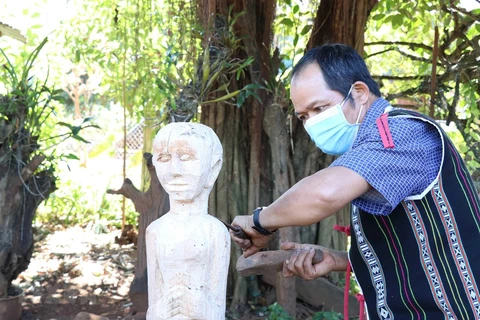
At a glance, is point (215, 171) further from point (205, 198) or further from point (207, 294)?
point (207, 294)

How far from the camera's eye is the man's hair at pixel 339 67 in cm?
220

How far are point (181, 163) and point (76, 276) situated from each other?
3781mm

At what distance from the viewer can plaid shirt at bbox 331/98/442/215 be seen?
77.0 inches

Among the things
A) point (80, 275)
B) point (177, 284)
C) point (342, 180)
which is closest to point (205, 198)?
point (177, 284)

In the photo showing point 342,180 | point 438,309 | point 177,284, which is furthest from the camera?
point 177,284

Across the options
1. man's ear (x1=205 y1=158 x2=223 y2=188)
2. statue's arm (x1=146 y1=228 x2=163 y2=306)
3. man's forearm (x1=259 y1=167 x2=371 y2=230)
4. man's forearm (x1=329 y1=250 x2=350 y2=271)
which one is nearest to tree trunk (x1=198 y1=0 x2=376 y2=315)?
man's ear (x1=205 y1=158 x2=223 y2=188)

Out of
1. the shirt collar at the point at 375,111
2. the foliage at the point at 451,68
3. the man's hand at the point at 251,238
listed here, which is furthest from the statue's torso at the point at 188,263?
the foliage at the point at 451,68

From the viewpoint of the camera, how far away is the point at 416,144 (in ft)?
6.68

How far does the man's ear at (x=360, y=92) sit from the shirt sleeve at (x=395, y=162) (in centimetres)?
17

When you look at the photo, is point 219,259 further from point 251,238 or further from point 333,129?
point 333,129

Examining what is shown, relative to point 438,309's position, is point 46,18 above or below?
above

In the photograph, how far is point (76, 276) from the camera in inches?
245

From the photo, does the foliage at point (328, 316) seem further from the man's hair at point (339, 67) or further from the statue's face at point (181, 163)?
the man's hair at point (339, 67)

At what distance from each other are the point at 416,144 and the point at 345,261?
2.50 feet
